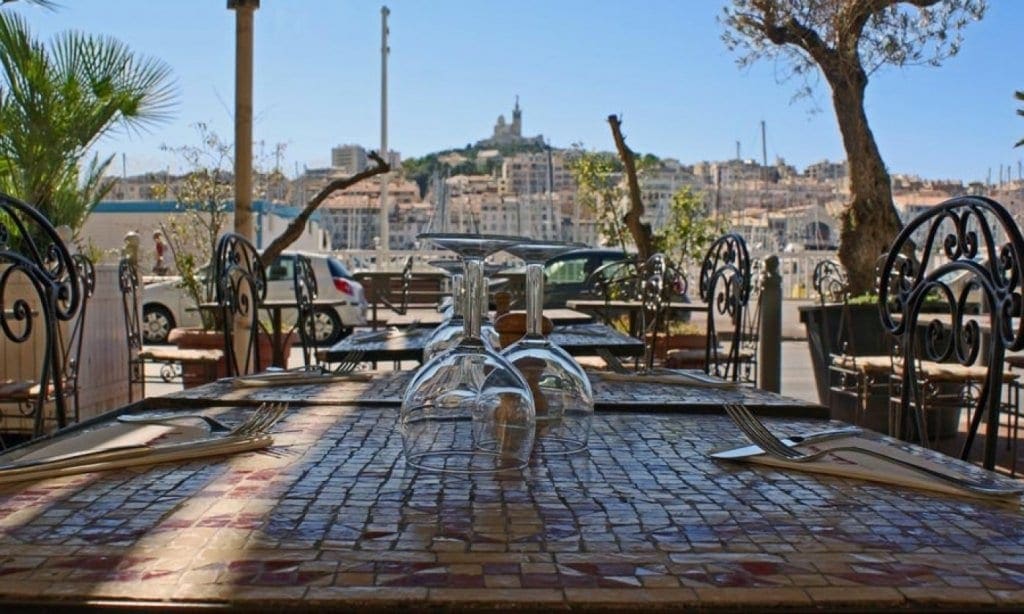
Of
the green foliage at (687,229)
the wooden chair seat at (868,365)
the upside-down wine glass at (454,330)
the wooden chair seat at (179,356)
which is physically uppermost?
the green foliage at (687,229)

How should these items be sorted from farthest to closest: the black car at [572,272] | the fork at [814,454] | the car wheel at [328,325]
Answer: the car wheel at [328,325] < the black car at [572,272] < the fork at [814,454]

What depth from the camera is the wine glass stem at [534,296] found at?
156 centimetres

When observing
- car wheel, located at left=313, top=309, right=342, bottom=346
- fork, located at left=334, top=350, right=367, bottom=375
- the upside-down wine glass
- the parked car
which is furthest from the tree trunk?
the upside-down wine glass

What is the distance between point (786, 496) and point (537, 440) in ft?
1.32

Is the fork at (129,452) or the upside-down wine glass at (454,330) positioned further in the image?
the upside-down wine glass at (454,330)

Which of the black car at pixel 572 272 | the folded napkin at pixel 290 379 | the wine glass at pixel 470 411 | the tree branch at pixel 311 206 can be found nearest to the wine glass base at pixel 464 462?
the wine glass at pixel 470 411

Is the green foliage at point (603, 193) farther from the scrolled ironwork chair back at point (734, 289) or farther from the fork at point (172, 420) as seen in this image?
the fork at point (172, 420)

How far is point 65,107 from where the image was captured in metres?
6.37

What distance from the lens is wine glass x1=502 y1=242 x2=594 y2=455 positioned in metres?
1.46

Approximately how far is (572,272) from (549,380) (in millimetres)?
12093

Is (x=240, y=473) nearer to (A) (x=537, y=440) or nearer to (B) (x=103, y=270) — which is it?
(A) (x=537, y=440)

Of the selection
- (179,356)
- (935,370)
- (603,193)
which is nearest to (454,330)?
(935,370)

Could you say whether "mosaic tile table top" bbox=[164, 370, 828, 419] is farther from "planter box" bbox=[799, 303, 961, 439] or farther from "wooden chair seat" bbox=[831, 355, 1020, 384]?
"planter box" bbox=[799, 303, 961, 439]

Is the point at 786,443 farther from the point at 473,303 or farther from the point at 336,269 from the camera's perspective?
the point at 336,269
